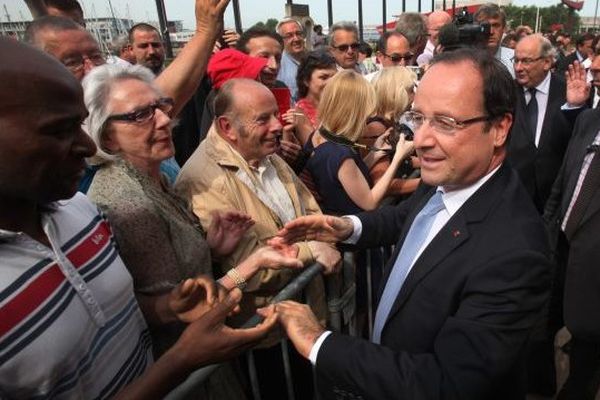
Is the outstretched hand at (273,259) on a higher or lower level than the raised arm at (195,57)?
lower

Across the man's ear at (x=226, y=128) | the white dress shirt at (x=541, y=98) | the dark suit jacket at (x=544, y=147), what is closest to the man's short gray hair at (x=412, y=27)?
the white dress shirt at (x=541, y=98)

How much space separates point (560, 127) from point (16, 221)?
14.7 feet

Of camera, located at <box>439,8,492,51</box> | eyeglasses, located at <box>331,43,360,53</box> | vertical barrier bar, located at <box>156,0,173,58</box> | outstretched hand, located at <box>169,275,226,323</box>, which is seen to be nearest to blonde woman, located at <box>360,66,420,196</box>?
camera, located at <box>439,8,492,51</box>

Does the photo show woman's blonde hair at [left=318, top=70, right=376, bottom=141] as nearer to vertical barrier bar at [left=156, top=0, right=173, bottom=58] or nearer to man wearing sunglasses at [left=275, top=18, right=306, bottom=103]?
man wearing sunglasses at [left=275, top=18, right=306, bottom=103]

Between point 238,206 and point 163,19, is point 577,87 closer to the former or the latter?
point 238,206

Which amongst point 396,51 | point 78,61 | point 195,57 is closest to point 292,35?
point 396,51

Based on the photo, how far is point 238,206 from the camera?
2.25m

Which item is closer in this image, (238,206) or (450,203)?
(450,203)

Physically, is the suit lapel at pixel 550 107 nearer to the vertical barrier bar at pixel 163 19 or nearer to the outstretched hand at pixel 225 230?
the outstretched hand at pixel 225 230

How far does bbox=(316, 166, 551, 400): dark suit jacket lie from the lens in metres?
1.39

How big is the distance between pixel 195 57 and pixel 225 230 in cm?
115

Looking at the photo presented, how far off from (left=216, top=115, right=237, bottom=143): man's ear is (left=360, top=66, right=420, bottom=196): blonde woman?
1.26 m

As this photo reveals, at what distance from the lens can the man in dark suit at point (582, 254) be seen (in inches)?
105

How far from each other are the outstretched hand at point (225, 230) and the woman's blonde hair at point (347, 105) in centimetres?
113
